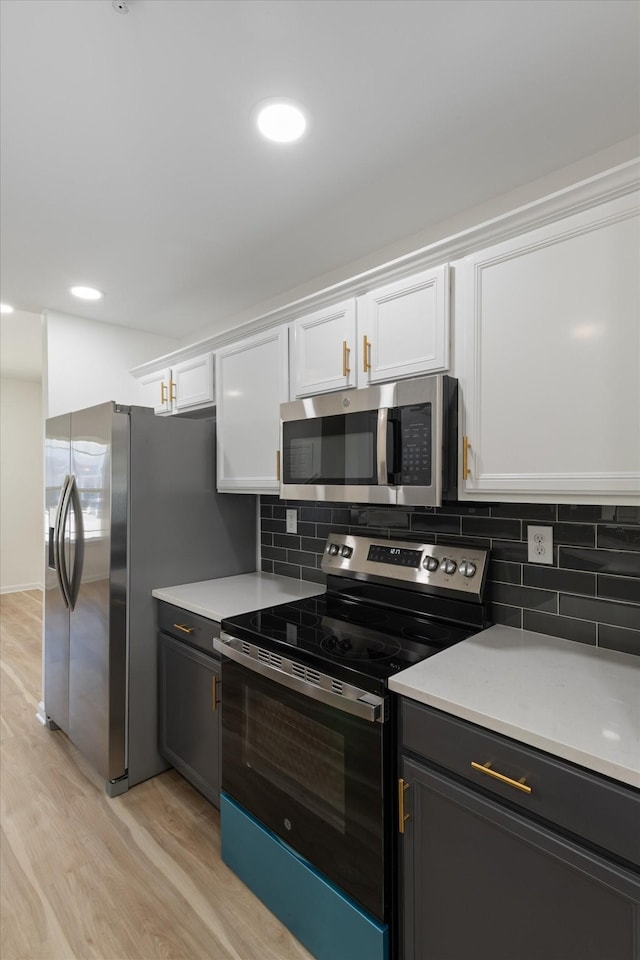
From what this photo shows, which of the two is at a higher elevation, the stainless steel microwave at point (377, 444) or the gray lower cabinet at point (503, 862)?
the stainless steel microwave at point (377, 444)

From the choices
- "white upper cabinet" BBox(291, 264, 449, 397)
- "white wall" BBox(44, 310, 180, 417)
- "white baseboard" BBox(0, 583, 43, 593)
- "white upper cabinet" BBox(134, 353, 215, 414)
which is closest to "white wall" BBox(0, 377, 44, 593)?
"white baseboard" BBox(0, 583, 43, 593)

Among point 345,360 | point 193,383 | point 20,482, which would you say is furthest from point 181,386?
point 20,482

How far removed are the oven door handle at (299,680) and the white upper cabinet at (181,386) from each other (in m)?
1.35

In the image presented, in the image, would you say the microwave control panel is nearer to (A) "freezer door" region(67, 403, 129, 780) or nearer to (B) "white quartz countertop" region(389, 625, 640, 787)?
(B) "white quartz countertop" region(389, 625, 640, 787)

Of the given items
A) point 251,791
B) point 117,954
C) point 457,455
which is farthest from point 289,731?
point 457,455

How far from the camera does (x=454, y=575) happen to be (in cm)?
183

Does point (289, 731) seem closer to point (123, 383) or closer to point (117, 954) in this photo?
point (117, 954)

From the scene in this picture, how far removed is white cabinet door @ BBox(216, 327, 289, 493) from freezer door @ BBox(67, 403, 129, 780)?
0.49 meters

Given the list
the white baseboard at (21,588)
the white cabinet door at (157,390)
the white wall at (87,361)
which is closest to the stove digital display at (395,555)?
the white cabinet door at (157,390)

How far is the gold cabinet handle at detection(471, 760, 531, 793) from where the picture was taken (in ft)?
3.54

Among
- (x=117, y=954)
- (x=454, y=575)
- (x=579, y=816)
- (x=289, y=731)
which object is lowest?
(x=117, y=954)

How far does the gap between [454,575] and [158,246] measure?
1.96 metres

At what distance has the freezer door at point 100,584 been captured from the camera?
2328 mm

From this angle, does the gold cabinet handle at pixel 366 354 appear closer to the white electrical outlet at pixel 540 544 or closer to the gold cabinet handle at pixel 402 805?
the white electrical outlet at pixel 540 544
